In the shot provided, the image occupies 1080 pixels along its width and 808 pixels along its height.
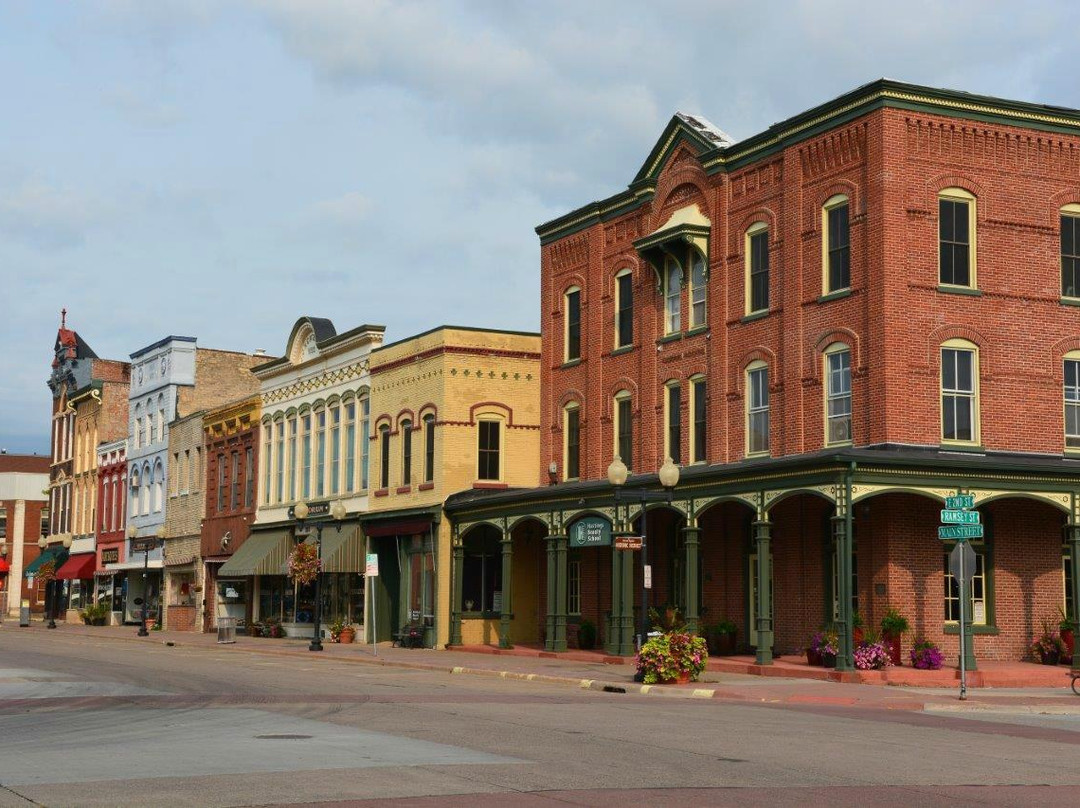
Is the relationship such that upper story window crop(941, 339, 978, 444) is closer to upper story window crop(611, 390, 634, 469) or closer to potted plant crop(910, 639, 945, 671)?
potted plant crop(910, 639, 945, 671)

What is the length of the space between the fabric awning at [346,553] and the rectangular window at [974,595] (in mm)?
22164

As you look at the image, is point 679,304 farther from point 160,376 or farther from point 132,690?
point 160,376

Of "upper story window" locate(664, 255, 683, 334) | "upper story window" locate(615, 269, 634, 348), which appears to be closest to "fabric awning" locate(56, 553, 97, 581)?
"upper story window" locate(615, 269, 634, 348)

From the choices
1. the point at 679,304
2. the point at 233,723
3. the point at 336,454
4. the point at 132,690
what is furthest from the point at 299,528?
the point at 233,723

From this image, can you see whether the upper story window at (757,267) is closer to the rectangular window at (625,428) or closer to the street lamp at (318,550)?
the rectangular window at (625,428)

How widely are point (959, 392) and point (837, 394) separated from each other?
2.45 metres

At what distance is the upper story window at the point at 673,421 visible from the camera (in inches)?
1447

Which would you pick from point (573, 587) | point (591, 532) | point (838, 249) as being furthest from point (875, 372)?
point (573, 587)

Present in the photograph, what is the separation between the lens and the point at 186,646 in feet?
155

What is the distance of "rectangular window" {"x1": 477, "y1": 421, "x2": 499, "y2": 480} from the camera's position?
43969 mm

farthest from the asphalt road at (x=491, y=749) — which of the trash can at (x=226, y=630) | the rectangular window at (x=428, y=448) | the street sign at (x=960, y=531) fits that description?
the trash can at (x=226, y=630)

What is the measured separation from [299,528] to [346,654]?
25.8 feet

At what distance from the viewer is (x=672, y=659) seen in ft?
90.9

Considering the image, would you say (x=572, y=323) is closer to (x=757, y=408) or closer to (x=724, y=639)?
(x=757, y=408)
